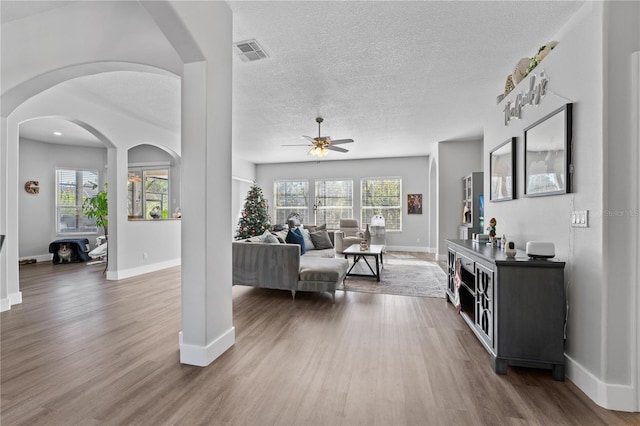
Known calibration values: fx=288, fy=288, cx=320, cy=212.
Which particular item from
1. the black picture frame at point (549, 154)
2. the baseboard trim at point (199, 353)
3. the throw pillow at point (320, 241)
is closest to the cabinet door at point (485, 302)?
the black picture frame at point (549, 154)

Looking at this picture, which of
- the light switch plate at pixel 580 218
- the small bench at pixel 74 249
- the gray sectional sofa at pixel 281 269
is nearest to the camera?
the light switch plate at pixel 580 218

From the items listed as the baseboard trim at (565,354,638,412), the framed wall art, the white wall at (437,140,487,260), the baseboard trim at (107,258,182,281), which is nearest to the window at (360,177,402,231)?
the framed wall art

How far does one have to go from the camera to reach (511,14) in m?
2.49

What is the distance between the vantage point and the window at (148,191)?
7.57 metres

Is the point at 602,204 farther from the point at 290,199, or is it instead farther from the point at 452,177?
the point at 290,199

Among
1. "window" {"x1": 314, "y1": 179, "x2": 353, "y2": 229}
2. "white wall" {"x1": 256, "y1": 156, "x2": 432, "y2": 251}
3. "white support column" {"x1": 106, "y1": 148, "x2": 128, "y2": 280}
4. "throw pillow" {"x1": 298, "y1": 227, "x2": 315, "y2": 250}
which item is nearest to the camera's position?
"white support column" {"x1": 106, "y1": 148, "x2": 128, "y2": 280}

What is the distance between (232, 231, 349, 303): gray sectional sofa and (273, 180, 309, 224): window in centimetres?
569

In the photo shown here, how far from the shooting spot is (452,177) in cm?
721

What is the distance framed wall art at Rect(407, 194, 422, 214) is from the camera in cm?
873

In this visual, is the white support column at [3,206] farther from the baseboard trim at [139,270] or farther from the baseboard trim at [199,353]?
the baseboard trim at [199,353]

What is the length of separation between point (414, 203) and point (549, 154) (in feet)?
21.5

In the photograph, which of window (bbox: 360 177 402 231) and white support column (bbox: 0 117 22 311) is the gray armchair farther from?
white support column (bbox: 0 117 22 311)

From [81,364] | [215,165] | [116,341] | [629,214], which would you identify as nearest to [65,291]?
[116,341]

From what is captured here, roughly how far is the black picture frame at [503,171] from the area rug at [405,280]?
5.31ft
